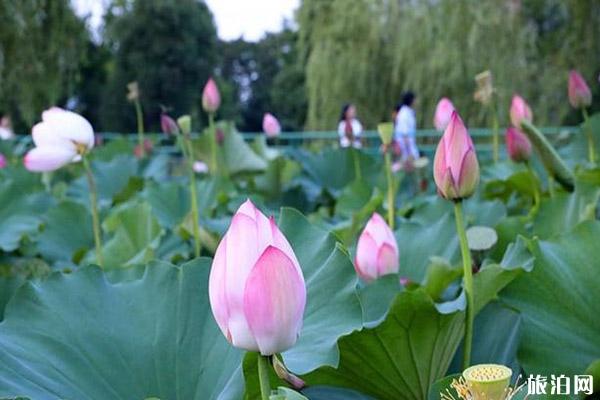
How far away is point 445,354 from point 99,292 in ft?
0.81

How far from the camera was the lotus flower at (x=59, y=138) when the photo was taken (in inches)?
36.7

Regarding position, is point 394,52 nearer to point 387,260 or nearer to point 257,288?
point 387,260

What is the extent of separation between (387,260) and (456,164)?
0.68ft

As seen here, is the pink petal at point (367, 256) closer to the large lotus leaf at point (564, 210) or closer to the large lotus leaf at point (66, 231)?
the large lotus leaf at point (564, 210)

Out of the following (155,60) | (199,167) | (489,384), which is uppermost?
(155,60)

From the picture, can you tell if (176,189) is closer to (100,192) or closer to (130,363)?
(100,192)

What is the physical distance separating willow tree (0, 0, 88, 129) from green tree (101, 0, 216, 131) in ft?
35.2

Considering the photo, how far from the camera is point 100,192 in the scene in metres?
1.99

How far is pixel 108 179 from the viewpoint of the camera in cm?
201

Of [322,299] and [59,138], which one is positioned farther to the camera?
[59,138]

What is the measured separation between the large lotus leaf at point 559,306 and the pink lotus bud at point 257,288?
0.28 m

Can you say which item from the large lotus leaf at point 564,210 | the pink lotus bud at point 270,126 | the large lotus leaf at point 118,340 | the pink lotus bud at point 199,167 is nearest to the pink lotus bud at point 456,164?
the large lotus leaf at point 118,340

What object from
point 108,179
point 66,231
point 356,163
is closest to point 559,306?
point 66,231

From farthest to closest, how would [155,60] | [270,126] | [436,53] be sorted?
[155,60] < [436,53] < [270,126]
